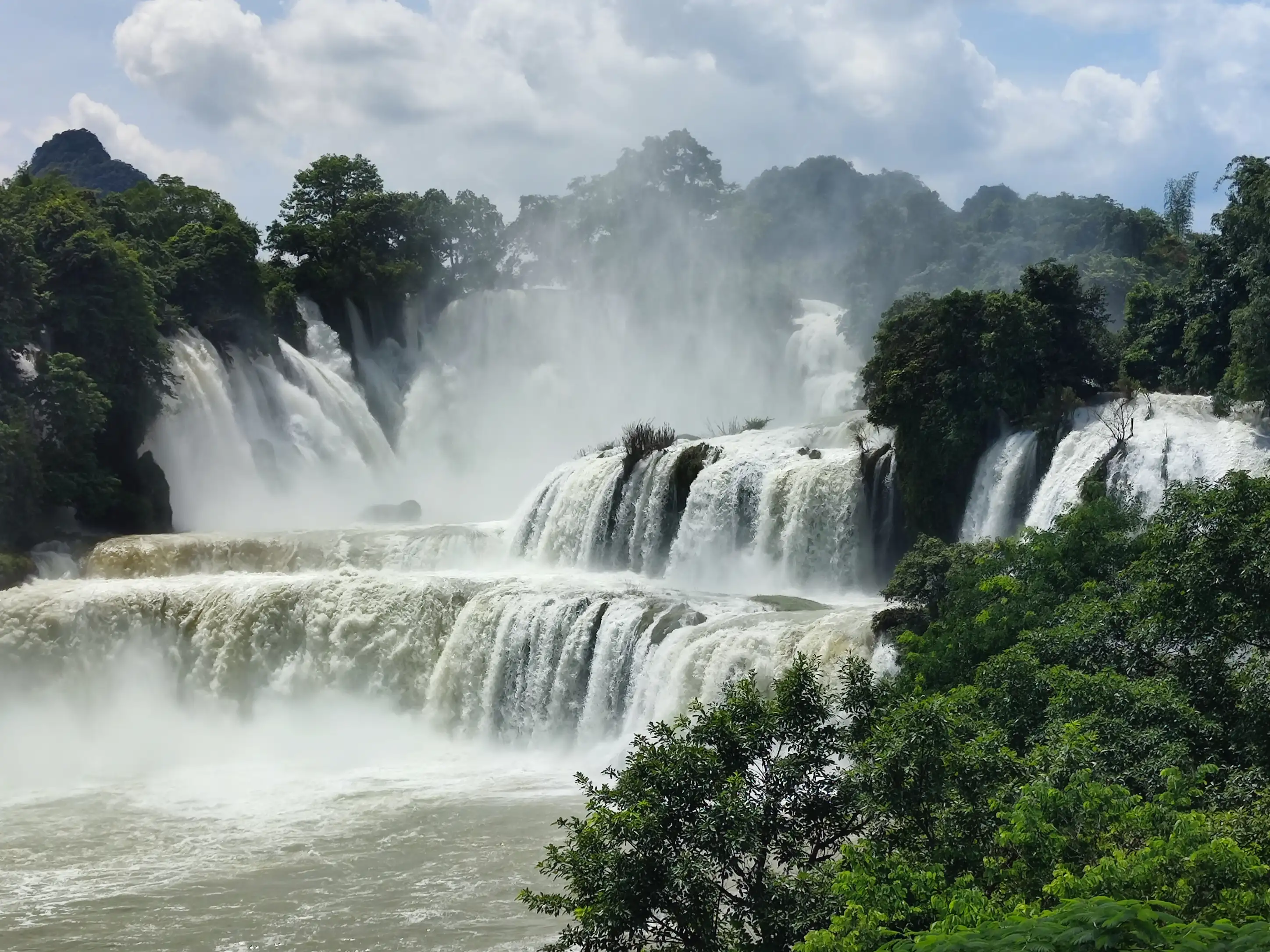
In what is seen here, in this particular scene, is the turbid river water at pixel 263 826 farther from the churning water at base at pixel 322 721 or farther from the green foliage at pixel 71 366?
the green foliage at pixel 71 366

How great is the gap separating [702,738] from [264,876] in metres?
7.01

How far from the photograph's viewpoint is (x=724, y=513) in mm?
22906

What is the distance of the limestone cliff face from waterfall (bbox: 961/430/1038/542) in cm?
7492

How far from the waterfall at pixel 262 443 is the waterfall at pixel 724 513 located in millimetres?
9806

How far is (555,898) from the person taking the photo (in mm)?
6852

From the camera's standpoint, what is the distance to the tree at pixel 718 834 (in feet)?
21.6

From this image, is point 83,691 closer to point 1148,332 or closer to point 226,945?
point 226,945

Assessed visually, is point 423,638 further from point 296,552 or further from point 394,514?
point 394,514

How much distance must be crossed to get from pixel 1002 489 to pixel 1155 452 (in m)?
2.74

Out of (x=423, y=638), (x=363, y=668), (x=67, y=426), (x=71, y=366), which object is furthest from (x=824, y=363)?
(x=363, y=668)

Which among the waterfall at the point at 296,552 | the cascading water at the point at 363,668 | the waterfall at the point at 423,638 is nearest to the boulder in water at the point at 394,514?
the cascading water at the point at 363,668

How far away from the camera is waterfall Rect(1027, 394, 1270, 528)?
53.7 feet

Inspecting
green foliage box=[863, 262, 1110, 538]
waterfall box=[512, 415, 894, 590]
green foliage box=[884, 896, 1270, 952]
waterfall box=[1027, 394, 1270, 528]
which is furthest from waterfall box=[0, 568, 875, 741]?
green foliage box=[884, 896, 1270, 952]

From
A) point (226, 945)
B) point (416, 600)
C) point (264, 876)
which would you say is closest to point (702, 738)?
point (226, 945)
